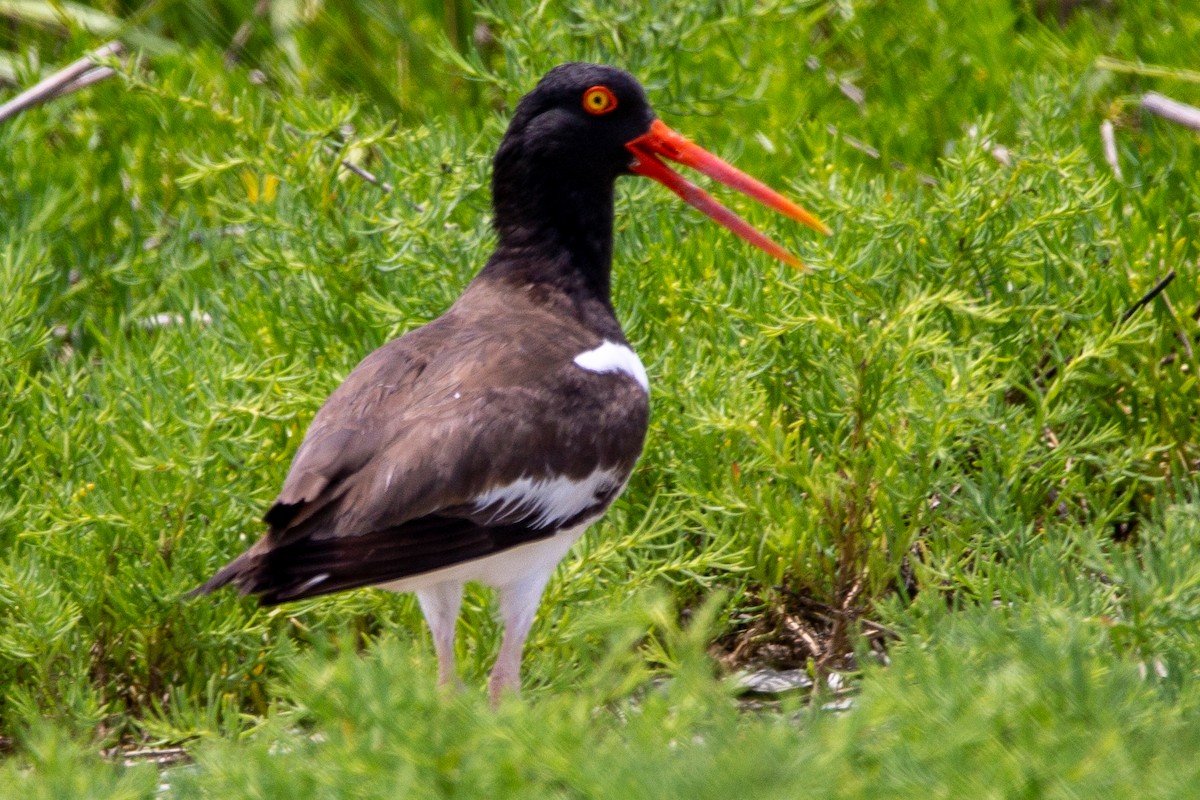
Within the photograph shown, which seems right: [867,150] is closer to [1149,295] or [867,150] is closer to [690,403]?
[1149,295]

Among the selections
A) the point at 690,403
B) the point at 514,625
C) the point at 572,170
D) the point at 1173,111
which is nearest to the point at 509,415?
the point at 514,625

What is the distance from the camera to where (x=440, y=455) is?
3461mm

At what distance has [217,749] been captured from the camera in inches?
99.4

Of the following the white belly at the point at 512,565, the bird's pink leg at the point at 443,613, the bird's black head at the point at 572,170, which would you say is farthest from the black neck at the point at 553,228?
the bird's pink leg at the point at 443,613

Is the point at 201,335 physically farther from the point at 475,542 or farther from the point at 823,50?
the point at 823,50

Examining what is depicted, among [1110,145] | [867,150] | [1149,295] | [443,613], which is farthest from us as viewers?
[867,150]

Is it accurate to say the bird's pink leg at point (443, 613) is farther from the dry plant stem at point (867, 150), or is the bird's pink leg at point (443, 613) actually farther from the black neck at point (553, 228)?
the dry plant stem at point (867, 150)

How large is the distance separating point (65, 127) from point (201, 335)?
1935 mm

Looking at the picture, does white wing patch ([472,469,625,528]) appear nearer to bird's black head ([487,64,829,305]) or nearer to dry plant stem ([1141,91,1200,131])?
bird's black head ([487,64,829,305])

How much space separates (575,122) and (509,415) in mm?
903

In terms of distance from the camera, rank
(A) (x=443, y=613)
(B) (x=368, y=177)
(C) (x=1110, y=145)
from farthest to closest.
A: 1. (C) (x=1110, y=145)
2. (B) (x=368, y=177)
3. (A) (x=443, y=613)

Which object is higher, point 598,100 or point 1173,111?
point 598,100

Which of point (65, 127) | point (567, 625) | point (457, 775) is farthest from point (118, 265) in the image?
point (457, 775)

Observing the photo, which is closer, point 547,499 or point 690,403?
point 547,499
